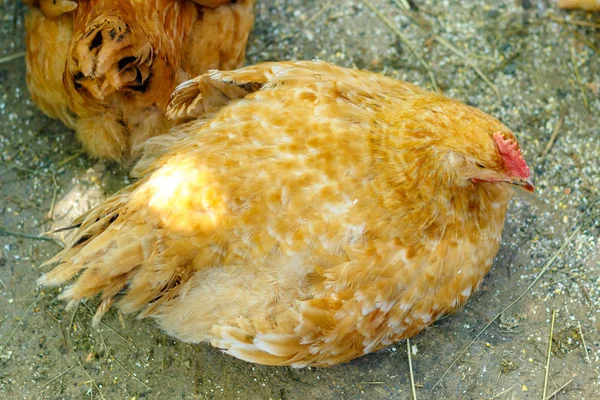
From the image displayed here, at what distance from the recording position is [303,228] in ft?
7.02

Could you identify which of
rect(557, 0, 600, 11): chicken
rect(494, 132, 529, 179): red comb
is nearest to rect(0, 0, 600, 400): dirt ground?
rect(557, 0, 600, 11): chicken

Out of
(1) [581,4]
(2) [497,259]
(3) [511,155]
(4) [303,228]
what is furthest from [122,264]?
(1) [581,4]

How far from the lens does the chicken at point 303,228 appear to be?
214cm

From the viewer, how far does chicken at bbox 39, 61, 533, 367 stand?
2.14m

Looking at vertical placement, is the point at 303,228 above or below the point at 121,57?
below

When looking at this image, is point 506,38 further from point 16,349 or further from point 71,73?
point 16,349

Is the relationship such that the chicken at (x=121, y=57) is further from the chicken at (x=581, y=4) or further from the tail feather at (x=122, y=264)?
the chicken at (x=581, y=4)

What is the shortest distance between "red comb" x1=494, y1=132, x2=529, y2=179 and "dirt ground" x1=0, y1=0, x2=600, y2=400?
77 cm

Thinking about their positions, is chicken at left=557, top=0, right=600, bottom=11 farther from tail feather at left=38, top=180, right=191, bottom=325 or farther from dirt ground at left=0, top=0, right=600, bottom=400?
tail feather at left=38, top=180, right=191, bottom=325

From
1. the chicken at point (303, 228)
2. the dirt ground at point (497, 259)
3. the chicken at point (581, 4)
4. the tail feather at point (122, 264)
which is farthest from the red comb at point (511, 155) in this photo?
the chicken at point (581, 4)

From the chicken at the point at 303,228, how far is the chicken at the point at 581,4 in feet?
4.81

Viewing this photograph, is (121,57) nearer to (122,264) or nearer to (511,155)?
(122,264)

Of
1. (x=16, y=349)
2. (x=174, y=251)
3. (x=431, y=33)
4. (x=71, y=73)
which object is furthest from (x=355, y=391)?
(x=431, y=33)

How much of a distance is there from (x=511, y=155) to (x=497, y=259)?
2.73 feet
